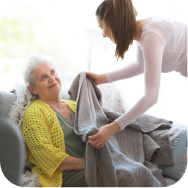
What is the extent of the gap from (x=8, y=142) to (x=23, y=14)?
2375mm

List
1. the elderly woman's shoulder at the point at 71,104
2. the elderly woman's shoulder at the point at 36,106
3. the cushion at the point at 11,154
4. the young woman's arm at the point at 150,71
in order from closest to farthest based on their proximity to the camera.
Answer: the young woman's arm at the point at 150,71 → the cushion at the point at 11,154 → the elderly woman's shoulder at the point at 36,106 → the elderly woman's shoulder at the point at 71,104

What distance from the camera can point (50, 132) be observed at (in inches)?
52.7

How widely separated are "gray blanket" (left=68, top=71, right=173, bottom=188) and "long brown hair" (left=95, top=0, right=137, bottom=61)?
0.48m

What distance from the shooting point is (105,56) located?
3160 millimetres

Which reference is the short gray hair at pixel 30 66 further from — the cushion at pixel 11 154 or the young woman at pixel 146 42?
the young woman at pixel 146 42

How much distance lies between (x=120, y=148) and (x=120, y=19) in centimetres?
87

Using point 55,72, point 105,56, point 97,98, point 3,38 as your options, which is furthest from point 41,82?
point 3,38

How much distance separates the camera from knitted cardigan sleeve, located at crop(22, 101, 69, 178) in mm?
1226

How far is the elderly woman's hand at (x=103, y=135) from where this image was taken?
115cm

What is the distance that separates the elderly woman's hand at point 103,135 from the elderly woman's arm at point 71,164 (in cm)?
19

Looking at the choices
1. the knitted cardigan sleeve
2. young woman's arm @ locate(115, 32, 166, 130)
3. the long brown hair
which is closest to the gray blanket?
the knitted cardigan sleeve

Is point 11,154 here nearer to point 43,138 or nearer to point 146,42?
point 43,138

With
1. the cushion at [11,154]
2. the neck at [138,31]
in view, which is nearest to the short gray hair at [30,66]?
the cushion at [11,154]

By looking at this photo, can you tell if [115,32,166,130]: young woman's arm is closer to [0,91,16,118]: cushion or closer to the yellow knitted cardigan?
the yellow knitted cardigan
